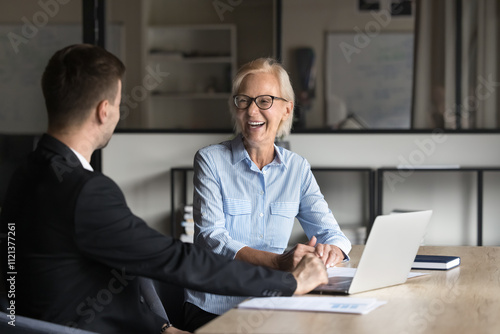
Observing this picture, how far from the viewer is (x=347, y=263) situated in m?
2.02

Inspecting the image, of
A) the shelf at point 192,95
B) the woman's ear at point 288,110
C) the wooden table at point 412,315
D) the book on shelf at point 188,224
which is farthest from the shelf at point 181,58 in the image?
the wooden table at point 412,315

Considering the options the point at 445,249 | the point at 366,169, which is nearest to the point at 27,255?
the point at 445,249

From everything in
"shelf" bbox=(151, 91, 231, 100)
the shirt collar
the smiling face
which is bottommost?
the shirt collar

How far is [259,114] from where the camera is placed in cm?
230

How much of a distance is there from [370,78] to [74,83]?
3.43 m

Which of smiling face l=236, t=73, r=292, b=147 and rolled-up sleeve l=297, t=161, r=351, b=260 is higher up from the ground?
smiling face l=236, t=73, r=292, b=147

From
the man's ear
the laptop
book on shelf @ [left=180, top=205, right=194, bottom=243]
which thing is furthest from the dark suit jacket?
book on shelf @ [left=180, top=205, right=194, bottom=243]

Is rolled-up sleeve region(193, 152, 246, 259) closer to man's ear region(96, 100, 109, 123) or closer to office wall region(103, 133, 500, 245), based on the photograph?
Result: man's ear region(96, 100, 109, 123)

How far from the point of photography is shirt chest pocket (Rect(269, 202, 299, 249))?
2.21m

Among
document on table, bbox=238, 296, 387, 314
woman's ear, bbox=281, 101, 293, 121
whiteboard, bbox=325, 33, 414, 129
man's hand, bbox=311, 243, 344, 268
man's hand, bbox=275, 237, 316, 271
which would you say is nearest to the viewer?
document on table, bbox=238, 296, 387, 314

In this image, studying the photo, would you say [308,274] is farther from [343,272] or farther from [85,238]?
[85,238]

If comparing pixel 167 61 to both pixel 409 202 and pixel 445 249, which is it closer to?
pixel 409 202

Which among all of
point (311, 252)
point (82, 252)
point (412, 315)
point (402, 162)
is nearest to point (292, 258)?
point (311, 252)

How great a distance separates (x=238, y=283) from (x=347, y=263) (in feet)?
1.87
